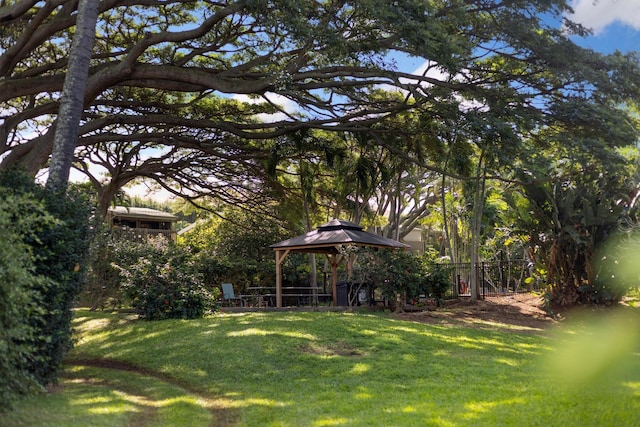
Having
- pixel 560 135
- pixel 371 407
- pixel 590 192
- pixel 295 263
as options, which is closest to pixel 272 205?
pixel 295 263

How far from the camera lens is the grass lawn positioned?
20.7 feet

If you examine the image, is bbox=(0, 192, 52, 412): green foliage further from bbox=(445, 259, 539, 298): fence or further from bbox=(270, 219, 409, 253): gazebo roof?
bbox=(445, 259, 539, 298): fence

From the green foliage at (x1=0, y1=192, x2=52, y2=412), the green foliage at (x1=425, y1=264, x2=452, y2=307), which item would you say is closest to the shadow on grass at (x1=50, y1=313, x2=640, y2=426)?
the green foliage at (x1=0, y1=192, x2=52, y2=412)

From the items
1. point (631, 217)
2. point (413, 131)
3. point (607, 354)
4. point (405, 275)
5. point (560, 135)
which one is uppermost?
point (413, 131)

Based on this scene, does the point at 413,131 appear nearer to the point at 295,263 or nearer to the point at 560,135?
the point at 560,135

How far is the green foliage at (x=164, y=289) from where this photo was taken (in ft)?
45.4

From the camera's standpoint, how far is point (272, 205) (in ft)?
78.7

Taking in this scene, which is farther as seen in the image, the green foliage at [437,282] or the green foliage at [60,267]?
the green foliage at [437,282]

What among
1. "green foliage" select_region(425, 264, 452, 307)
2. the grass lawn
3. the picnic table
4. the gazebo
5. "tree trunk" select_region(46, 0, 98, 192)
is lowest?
the grass lawn

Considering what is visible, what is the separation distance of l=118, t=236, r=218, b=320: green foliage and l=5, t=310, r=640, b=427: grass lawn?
2.36 ft

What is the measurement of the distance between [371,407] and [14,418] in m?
3.76

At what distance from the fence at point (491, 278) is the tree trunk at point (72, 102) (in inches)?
516

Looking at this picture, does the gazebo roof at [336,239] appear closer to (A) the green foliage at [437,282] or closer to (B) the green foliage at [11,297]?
(A) the green foliage at [437,282]

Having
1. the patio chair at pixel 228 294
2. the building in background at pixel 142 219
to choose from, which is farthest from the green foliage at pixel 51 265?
the building in background at pixel 142 219
